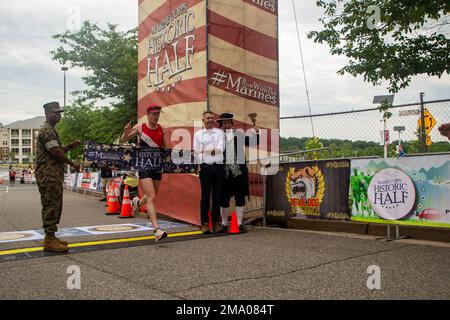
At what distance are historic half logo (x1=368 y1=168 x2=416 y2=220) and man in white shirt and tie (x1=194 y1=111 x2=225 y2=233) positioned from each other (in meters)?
2.42

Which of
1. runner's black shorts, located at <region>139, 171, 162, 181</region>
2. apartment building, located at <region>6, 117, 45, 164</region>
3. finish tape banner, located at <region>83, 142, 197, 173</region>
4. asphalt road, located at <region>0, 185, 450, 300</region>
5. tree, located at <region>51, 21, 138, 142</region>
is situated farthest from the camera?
apartment building, located at <region>6, 117, 45, 164</region>

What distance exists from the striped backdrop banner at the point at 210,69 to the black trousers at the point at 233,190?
571mm

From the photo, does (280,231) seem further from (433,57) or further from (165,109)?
(433,57)

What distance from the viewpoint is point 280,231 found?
23.3 ft

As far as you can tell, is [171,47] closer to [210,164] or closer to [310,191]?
[210,164]

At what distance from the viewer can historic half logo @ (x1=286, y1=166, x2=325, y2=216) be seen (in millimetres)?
7242

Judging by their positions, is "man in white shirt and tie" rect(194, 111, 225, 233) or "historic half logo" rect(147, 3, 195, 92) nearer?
"man in white shirt and tie" rect(194, 111, 225, 233)

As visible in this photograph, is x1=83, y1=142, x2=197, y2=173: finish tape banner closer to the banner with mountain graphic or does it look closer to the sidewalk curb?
the sidewalk curb

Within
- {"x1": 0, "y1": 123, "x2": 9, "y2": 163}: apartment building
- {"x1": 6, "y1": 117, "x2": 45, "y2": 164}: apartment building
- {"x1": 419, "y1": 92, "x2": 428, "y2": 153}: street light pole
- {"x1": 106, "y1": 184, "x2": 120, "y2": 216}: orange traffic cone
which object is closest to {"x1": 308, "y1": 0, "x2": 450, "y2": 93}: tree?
{"x1": 419, "y1": 92, "x2": 428, "y2": 153}: street light pole

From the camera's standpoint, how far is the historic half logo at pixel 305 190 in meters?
7.24

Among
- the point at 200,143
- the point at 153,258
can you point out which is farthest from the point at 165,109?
the point at 153,258

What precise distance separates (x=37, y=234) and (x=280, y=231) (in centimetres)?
400

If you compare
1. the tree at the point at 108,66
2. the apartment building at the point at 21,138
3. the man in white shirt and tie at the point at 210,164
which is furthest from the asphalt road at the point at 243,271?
the apartment building at the point at 21,138

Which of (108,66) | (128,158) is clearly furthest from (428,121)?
(108,66)
